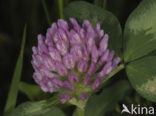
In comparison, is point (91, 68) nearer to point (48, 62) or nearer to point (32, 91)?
point (48, 62)

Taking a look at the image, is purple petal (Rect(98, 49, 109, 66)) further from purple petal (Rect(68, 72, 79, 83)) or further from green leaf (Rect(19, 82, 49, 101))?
green leaf (Rect(19, 82, 49, 101))

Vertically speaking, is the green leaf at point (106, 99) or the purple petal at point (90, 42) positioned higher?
the purple petal at point (90, 42)

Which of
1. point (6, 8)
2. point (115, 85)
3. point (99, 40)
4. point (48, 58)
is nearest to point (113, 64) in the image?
point (99, 40)

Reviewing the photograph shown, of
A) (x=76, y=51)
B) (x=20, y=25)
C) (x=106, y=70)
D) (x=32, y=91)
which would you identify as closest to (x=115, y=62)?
(x=106, y=70)

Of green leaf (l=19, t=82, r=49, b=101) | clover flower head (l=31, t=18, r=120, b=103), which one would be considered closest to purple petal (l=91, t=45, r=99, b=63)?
clover flower head (l=31, t=18, r=120, b=103)

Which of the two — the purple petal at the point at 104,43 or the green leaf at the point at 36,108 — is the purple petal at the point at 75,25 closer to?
the purple petal at the point at 104,43

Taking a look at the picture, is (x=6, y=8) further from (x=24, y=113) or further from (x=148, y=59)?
(x=148, y=59)

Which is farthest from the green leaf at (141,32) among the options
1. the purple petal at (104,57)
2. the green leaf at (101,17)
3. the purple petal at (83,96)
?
the purple petal at (83,96)
